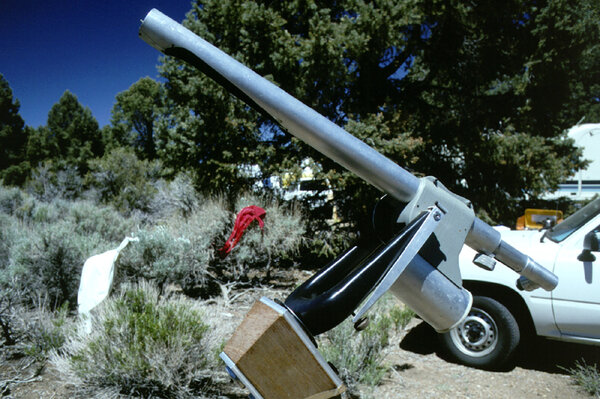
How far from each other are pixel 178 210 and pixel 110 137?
32.3 metres

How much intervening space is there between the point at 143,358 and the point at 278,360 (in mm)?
2671

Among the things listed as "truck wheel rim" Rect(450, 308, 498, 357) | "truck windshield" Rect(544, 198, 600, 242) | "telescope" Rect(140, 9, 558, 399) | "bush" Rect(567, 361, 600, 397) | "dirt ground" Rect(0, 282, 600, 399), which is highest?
"truck windshield" Rect(544, 198, 600, 242)

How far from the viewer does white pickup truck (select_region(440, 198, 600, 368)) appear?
12.4ft

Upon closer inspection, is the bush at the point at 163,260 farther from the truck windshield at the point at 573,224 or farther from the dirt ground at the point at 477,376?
the truck windshield at the point at 573,224

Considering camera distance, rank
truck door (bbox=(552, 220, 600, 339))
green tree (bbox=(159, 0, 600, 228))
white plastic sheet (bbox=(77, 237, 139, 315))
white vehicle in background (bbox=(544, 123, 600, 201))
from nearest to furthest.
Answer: truck door (bbox=(552, 220, 600, 339)) < white plastic sheet (bbox=(77, 237, 139, 315)) < green tree (bbox=(159, 0, 600, 228)) < white vehicle in background (bbox=(544, 123, 600, 201))

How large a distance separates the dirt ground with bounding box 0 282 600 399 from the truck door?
1.47ft

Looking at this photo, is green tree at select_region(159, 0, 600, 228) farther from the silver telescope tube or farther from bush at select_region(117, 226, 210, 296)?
the silver telescope tube

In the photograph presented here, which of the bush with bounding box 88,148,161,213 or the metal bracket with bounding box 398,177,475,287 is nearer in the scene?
the metal bracket with bounding box 398,177,475,287

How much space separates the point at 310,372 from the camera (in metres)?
0.77

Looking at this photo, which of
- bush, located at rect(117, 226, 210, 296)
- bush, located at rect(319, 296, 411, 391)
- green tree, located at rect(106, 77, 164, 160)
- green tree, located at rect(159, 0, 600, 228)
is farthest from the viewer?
green tree, located at rect(106, 77, 164, 160)

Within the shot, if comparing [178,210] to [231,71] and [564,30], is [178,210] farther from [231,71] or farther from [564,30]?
[564,30]

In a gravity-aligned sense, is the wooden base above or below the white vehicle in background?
below

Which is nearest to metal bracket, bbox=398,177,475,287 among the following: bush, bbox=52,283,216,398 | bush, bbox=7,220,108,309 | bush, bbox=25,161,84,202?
bush, bbox=52,283,216,398

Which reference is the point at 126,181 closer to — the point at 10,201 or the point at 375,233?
the point at 10,201
